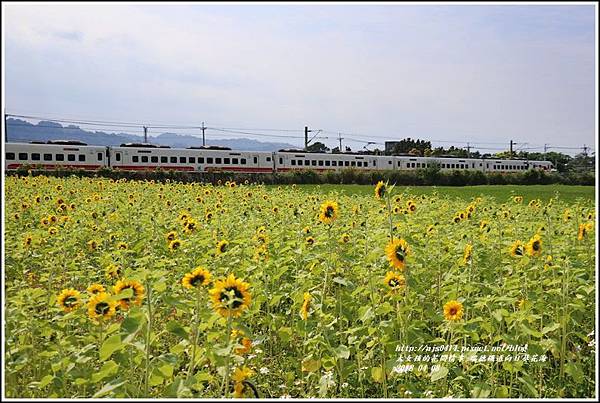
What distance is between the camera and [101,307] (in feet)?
7.61

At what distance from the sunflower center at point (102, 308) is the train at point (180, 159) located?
84.1 ft

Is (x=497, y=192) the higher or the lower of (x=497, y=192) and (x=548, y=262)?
the lower

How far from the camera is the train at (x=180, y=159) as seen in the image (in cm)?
2786

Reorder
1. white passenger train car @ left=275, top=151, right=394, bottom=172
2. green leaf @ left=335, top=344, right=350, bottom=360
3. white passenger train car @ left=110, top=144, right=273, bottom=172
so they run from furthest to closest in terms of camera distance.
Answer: white passenger train car @ left=275, top=151, right=394, bottom=172 < white passenger train car @ left=110, top=144, right=273, bottom=172 < green leaf @ left=335, top=344, right=350, bottom=360

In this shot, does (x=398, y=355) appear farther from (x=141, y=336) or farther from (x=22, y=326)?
(x=22, y=326)

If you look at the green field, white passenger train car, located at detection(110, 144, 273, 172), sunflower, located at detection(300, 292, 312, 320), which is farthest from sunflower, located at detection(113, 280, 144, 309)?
white passenger train car, located at detection(110, 144, 273, 172)

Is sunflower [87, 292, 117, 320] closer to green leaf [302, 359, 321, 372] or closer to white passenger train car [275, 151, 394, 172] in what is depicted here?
green leaf [302, 359, 321, 372]

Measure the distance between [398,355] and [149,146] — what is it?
30.1 meters

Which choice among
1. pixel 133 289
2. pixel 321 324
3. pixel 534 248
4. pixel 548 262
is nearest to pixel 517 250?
pixel 534 248

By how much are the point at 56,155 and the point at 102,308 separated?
28.1 metres

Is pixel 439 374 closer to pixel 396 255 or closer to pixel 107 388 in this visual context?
pixel 396 255

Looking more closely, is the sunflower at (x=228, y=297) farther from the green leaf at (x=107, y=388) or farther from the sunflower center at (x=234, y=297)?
the green leaf at (x=107, y=388)

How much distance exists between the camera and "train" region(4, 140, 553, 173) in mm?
27859

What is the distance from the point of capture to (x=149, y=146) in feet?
104
